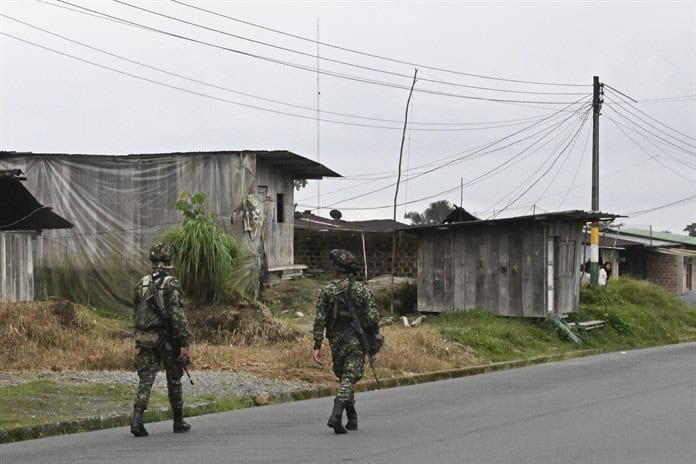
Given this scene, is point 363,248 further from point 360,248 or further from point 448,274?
point 448,274

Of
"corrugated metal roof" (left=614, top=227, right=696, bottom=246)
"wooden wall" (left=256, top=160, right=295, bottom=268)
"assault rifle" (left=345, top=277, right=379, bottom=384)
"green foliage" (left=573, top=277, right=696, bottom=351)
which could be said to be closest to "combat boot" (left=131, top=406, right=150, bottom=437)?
"assault rifle" (left=345, top=277, right=379, bottom=384)

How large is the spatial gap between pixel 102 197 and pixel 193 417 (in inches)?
625

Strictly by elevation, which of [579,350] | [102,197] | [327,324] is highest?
[102,197]

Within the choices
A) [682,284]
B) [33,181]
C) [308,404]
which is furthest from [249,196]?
[682,284]

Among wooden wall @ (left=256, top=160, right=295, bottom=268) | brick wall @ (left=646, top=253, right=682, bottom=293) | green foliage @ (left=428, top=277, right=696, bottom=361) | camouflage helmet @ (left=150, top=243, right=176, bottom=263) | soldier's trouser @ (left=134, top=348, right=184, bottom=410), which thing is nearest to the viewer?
soldier's trouser @ (left=134, top=348, right=184, bottom=410)

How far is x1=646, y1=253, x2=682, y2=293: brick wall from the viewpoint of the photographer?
48.5 meters

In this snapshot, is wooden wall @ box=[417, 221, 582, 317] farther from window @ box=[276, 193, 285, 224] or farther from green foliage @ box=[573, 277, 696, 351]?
window @ box=[276, 193, 285, 224]

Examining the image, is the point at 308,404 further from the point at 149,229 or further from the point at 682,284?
the point at 682,284

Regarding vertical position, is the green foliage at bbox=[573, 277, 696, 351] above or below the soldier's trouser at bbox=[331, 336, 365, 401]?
below

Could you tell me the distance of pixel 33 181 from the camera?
86.6ft

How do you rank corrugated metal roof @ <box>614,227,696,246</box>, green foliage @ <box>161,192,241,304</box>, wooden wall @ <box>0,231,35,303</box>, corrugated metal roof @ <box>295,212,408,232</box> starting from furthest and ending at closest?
1. corrugated metal roof @ <box>614,227,696,246</box>
2. corrugated metal roof @ <box>295,212,408,232</box>
3. green foliage @ <box>161,192,241,304</box>
4. wooden wall @ <box>0,231,35,303</box>

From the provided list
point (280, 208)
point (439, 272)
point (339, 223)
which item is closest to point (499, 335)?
point (439, 272)

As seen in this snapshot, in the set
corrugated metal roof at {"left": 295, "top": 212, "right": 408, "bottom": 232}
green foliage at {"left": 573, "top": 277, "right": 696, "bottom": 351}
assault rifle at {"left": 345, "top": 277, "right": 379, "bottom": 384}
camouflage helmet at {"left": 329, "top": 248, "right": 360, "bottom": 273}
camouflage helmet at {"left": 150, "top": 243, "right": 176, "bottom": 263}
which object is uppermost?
corrugated metal roof at {"left": 295, "top": 212, "right": 408, "bottom": 232}

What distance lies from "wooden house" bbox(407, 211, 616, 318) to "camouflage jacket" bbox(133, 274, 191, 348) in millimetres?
15772
